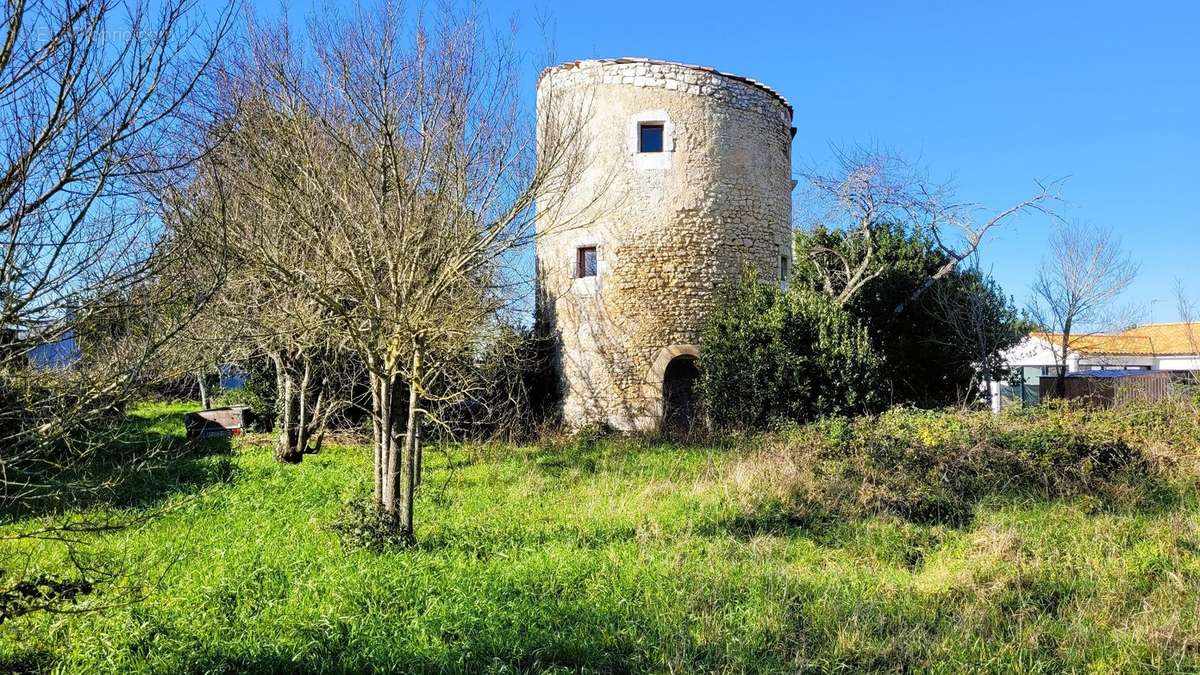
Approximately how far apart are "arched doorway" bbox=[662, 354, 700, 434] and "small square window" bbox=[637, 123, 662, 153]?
12.6 ft

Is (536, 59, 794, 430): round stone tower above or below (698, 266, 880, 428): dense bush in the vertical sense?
above

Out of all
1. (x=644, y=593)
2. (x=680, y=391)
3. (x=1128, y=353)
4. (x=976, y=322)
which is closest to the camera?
(x=644, y=593)

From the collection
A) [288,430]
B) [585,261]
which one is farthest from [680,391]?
[288,430]

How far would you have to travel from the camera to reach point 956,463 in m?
7.87

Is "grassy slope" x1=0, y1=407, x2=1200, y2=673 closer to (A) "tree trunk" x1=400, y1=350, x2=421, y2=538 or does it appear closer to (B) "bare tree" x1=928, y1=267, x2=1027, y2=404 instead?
(A) "tree trunk" x1=400, y1=350, x2=421, y2=538

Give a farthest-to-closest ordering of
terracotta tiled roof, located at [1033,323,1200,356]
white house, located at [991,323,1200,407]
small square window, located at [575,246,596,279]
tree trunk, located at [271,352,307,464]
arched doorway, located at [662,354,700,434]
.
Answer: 1. terracotta tiled roof, located at [1033,323,1200,356]
2. white house, located at [991,323,1200,407]
3. small square window, located at [575,246,596,279]
4. arched doorway, located at [662,354,700,434]
5. tree trunk, located at [271,352,307,464]

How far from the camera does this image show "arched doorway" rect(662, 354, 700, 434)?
12.6 metres

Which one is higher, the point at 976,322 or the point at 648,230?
the point at 648,230

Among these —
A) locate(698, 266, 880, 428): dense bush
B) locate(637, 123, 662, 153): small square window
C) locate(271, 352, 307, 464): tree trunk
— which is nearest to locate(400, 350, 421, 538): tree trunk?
locate(271, 352, 307, 464): tree trunk

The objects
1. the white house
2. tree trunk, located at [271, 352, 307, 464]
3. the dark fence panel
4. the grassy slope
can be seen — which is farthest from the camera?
the white house

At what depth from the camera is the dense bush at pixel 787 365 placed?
11.1m

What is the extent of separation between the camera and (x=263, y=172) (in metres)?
5.83

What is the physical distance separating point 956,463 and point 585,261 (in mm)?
7276

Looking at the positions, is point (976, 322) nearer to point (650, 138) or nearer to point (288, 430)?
point (650, 138)
